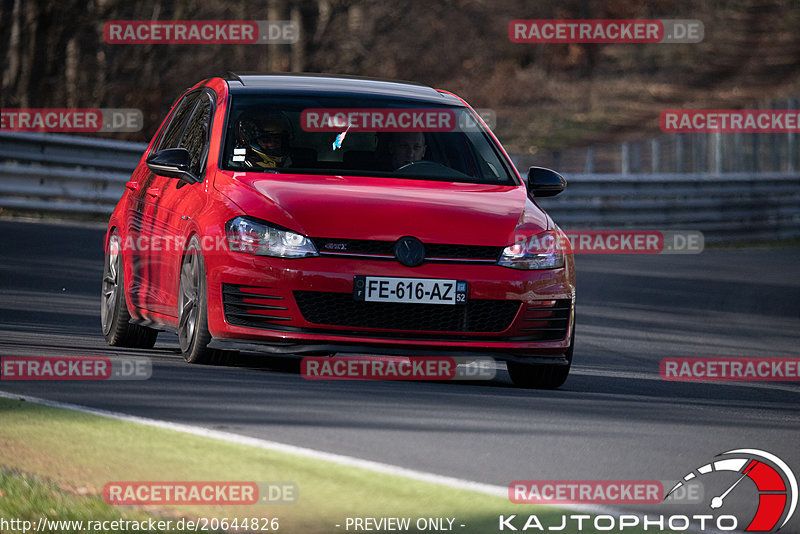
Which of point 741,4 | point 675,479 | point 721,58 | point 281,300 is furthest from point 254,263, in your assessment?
point 741,4

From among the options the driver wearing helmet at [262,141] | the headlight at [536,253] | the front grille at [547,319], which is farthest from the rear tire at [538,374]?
the driver wearing helmet at [262,141]

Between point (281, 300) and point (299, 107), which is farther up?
point (299, 107)

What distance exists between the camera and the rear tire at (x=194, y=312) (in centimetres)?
838

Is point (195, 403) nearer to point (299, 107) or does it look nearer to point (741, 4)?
point (299, 107)

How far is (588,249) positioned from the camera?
22.7 meters

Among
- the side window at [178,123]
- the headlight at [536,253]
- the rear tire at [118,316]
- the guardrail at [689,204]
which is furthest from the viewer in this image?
the guardrail at [689,204]

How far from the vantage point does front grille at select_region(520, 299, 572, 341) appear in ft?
27.7

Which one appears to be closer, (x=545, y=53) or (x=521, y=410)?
(x=521, y=410)

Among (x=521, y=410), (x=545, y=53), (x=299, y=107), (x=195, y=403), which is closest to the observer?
(x=195, y=403)

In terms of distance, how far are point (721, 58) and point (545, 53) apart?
29.0 ft

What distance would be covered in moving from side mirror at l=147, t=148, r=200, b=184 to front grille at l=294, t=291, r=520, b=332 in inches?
49.2

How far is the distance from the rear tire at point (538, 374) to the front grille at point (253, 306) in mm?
1509

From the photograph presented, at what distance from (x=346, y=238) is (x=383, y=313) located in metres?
0.42

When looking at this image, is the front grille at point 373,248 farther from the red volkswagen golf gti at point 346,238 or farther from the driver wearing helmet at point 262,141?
the driver wearing helmet at point 262,141
